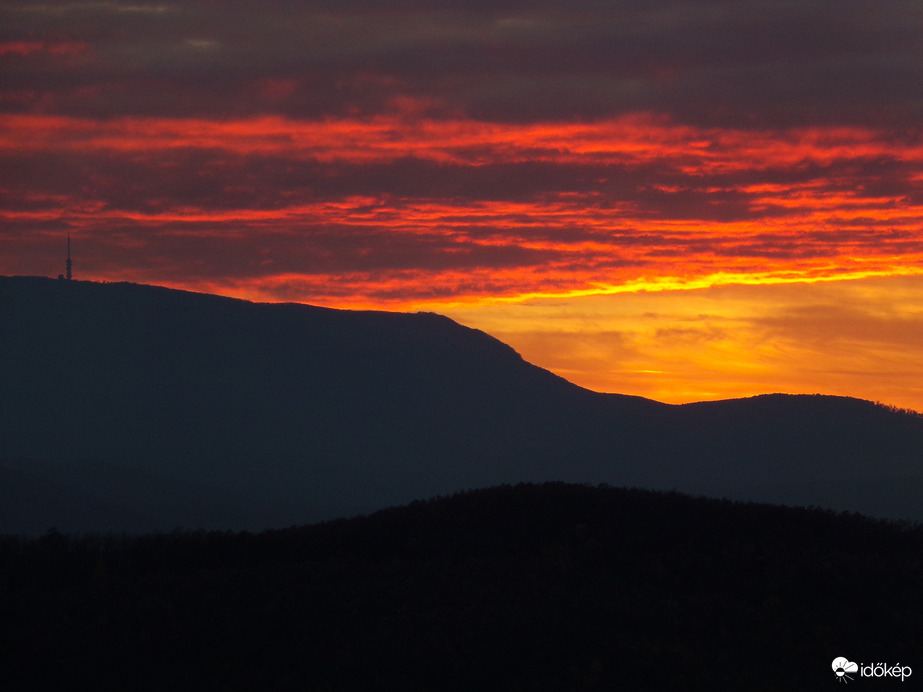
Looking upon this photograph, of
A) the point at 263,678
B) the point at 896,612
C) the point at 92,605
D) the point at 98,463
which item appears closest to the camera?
the point at 263,678

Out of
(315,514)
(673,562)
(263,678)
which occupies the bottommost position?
(315,514)

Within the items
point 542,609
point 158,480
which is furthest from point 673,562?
point 158,480

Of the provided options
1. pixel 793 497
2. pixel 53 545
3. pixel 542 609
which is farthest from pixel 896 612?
pixel 793 497

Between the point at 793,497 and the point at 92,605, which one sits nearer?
the point at 92,605

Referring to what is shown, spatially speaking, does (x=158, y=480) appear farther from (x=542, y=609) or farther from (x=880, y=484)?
(x=542, y=609)

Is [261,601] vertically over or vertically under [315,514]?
over

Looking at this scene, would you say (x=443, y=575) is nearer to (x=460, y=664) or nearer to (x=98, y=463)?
(x=460, y=664)

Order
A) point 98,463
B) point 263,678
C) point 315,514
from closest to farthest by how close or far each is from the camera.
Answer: point 263,678, point 315,514, point 98,463
